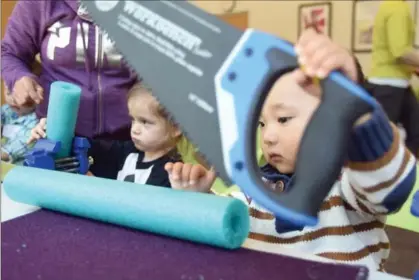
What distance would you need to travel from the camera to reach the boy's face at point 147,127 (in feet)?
3.51

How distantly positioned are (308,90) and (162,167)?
2.05 ft

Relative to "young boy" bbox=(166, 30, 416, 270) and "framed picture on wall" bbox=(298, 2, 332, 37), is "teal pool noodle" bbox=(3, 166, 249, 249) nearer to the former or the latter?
"young boy" bbox=(166, 30, 416, 270)

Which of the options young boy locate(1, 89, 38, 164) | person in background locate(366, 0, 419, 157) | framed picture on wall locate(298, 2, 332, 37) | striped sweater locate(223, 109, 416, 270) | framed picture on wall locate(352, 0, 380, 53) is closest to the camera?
striped sweater locate(223, 109, 416, 270)

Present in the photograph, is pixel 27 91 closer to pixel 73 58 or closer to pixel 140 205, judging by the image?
pixel 73 58

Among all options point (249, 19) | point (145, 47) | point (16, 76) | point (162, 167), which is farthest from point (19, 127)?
point (249, 19)

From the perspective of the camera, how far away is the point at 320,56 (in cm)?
43

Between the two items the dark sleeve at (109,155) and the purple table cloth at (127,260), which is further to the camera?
the dark sleeve at (109,155)

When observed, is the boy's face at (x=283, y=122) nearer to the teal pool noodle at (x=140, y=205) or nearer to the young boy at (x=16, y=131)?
the teal pool noodle at (x=140, y=205)

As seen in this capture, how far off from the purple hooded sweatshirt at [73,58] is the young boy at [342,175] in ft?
1.39

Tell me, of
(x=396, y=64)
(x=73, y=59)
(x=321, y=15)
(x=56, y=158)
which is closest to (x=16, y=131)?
(x=73, y=59)

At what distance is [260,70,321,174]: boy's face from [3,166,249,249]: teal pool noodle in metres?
0.10

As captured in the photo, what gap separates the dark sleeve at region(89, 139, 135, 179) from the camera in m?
1.05

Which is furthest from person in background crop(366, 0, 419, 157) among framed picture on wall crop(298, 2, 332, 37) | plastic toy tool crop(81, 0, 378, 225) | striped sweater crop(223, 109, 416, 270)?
plastic toy tool crop(81, 0, 378, 225)

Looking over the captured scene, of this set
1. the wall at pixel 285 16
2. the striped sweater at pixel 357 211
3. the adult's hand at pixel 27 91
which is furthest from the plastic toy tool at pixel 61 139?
the wall at pixel 285 16
